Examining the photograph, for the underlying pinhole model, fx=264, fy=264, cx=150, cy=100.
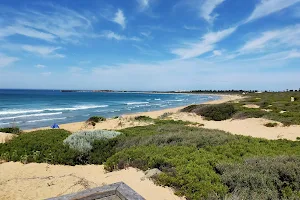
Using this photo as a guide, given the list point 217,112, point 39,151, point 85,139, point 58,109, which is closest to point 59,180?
point 39,151

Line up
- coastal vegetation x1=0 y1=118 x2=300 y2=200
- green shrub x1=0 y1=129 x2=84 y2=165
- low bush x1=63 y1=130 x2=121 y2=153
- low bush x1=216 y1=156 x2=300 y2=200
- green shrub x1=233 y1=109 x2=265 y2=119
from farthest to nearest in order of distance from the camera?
green shrub x1=233 y1=109 x2=265 y2=119
low bush x1=63 y1=130 x2=121 y2=153
green shrub x1=0 y1=129 x2=84 y2=165
coastal vegetation x1=0 y1=118 x2=300 y2=200
low bush x1=216 y1=156 x2=300 y2=200

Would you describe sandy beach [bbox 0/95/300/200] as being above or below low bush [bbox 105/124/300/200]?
below

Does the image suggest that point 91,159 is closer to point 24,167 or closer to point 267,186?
point 24,167

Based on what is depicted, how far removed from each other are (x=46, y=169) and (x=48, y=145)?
2086 millimetres

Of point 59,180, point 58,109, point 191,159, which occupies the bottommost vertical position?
point 58,109

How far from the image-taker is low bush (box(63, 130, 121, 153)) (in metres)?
9.56

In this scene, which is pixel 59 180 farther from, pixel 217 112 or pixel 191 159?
pixel 217 112

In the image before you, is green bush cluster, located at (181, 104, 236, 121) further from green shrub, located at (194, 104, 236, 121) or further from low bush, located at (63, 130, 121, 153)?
low bush, located at (63, 130, 121, 153)

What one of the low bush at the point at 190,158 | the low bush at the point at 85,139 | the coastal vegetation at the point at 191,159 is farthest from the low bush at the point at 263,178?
the low bush at the point at 85,139

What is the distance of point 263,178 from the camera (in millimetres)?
5980

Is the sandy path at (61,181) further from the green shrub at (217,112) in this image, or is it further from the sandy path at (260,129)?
the green shrub at (217,112)

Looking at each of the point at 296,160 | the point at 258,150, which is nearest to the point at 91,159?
the point at 258,150

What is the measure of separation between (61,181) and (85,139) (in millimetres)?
3684

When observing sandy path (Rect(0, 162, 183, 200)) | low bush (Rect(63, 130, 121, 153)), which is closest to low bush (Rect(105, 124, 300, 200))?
sandy path (Rect(0, 162, 183, 200))
